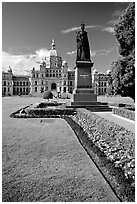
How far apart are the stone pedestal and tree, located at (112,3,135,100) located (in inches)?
153

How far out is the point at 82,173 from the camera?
477cm

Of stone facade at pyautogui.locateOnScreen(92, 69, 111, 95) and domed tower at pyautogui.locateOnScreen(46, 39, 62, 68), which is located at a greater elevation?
domed tower at pyautogui.locateOnScreen(46, 39, 62, 68)

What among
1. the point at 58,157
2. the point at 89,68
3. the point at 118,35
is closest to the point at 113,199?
the point at 58,157

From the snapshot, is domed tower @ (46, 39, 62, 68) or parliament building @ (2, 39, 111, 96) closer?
parliament building @ (2, 39, 111, 96)

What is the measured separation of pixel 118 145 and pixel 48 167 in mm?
2089

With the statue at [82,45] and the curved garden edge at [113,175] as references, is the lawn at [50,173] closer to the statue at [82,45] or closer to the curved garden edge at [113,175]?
the curved garden edge at [113,175]

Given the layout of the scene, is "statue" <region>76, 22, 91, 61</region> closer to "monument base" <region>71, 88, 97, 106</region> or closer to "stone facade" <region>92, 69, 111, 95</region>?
"monument base" <region>71, 88, 97, 106</region>

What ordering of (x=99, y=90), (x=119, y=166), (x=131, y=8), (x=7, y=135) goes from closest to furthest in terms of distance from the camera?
1. (x=119, y=166)
2. (x=7, y=135)
3. (x=131, y=8)
4. (x=99, y=90)

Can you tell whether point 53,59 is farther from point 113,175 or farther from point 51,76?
point 113,175

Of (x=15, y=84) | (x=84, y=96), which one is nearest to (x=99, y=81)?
(x=15, y=84)

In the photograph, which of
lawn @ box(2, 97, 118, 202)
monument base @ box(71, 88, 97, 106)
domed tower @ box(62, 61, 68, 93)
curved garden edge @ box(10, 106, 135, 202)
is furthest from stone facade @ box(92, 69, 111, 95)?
lawn @ box(2, 97, 118, 202)

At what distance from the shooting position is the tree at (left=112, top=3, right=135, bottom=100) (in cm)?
1385

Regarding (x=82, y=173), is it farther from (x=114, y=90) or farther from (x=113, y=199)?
(x=114, y=90)

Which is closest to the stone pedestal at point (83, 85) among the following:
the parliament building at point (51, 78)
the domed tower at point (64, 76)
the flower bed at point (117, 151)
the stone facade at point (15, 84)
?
the flower bed at point (117, 151)
